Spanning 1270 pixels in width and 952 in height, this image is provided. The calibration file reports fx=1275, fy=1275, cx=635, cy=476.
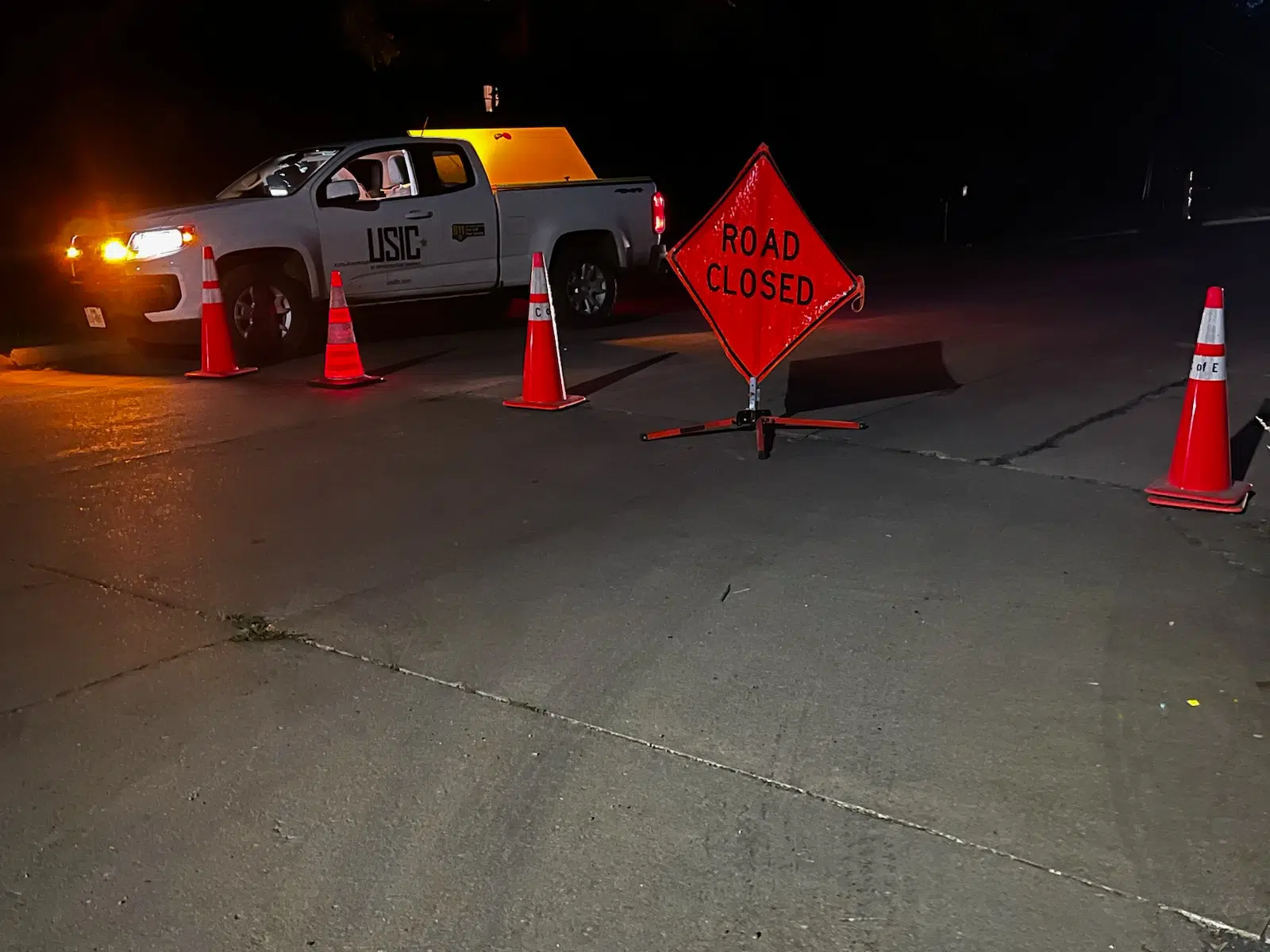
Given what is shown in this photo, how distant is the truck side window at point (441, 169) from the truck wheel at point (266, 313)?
1747mm

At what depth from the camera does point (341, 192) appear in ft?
38.8

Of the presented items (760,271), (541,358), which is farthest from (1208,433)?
(541,358)

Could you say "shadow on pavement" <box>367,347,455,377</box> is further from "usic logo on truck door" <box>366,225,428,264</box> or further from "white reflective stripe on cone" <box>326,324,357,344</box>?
"usic logo on truck door" <box>366,225,428,264</box>

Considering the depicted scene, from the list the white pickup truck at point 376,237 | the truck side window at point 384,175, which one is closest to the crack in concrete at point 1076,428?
the white pickup truck at point 376,237

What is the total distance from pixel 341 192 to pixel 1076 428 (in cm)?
700

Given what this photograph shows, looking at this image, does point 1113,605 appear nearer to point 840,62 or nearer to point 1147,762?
point 1147,762

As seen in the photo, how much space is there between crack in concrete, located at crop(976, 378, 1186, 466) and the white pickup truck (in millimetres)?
4708

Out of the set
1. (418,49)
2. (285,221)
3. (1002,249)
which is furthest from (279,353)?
(1002,249)

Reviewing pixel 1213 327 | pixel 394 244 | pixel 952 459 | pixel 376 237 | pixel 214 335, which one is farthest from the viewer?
pixel 394 244

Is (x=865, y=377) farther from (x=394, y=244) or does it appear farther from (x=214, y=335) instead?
(x=214, y=335)

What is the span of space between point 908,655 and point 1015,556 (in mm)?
1349

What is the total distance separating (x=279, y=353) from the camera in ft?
38.8

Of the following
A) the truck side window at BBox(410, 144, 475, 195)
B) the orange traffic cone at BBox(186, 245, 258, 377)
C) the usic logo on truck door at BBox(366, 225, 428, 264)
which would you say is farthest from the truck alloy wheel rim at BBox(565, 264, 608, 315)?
the orange traffic cone at BBox(186, 245, 258, 377)

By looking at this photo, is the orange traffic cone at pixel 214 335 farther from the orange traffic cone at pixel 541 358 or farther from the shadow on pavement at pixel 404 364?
the orange traffic cone at pixel 541 358
